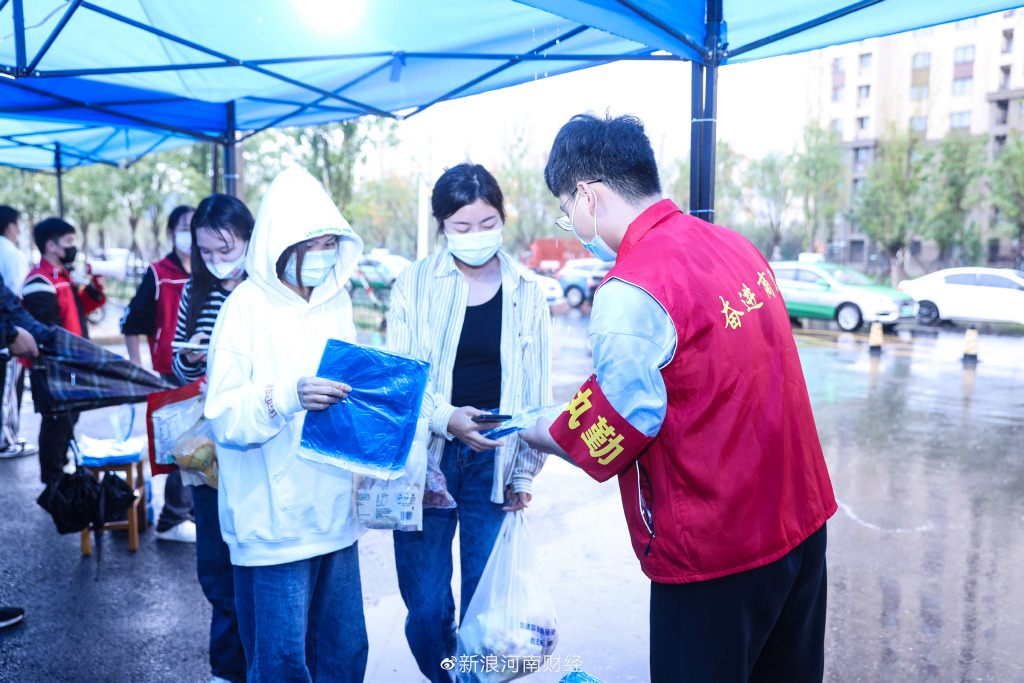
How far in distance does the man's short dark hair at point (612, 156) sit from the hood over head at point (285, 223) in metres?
0.85

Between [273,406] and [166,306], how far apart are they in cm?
220

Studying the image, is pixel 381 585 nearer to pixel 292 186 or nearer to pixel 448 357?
pixel 448 357

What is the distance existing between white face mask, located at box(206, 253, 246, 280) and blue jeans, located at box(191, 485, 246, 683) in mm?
820

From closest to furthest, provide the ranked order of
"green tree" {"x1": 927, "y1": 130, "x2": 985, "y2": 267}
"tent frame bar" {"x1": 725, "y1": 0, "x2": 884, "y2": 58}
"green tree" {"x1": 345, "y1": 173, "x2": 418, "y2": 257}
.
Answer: "tent frame bar" {"x1": 725, "y1": 0, "x2": 884, "y2": 58} → "green tree" {"x1": 927, "y1": 130, "x2": 985, "y2": 267} → "green tree" {"x1": 345, "y1": 173, "x2": 418, "y2": 257}

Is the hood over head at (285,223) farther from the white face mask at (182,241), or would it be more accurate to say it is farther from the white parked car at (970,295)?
the white parked car at (970,295)

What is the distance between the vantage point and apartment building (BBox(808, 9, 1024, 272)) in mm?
36594

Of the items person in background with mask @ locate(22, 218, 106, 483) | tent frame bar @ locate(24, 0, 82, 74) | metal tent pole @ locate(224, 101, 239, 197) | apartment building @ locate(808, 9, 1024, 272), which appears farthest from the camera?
apartment building @ locate(808, 9, 1024, 272)

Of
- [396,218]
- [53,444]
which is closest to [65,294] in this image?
[53,444]

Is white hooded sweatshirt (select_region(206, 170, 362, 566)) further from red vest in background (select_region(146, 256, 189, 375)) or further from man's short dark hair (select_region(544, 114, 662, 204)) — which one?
red vest in background (select_region(146, 256, 189, 375))

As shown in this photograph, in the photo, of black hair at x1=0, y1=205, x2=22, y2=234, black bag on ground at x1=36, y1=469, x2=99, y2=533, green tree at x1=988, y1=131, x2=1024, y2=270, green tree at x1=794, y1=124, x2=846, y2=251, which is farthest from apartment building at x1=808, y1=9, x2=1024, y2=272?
black bag on ground at x1=36, y1=469, x2=99, y2=533

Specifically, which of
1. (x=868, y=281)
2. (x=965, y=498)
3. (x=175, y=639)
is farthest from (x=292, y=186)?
(x=868, y=281)

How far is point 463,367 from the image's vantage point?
2.59 metres

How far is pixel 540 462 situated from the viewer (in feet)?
8.55

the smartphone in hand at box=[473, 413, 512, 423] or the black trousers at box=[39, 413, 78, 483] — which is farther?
the black trousers at box=[39, 413, 78, 483]
